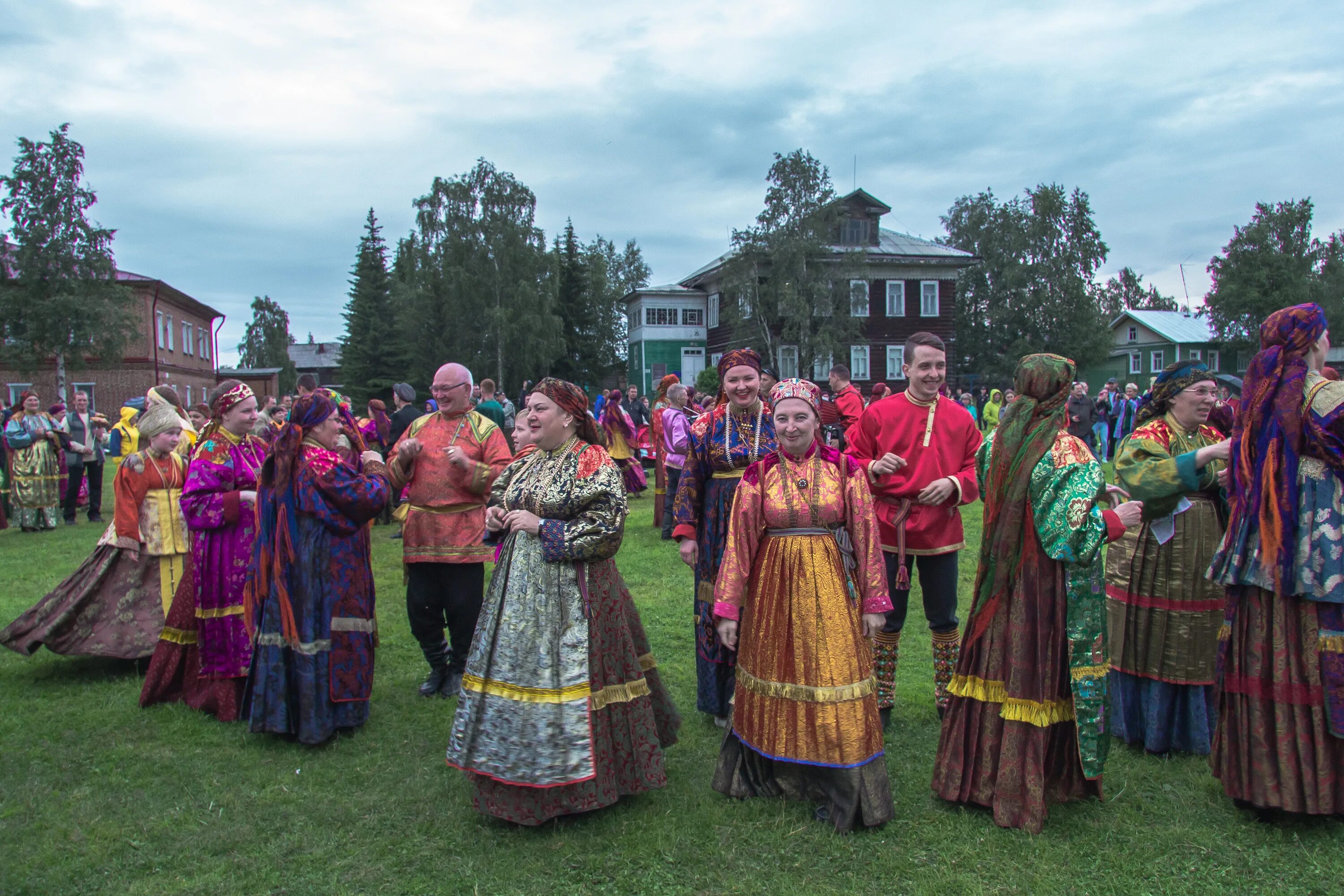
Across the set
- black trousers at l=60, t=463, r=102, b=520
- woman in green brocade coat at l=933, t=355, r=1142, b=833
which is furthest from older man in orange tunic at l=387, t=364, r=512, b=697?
black trousers at l=60, t=463, r=102, b=520

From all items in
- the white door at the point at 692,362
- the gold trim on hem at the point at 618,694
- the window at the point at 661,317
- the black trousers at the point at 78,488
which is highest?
the window at the point at 661,317

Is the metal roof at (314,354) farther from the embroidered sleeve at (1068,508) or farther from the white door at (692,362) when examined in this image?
the embroidered sleeve at (1068,508)

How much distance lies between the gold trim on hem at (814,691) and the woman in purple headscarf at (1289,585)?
1.52 m

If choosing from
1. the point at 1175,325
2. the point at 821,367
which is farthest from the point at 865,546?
the point at 1175,325

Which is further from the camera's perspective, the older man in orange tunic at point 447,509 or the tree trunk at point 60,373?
the tree trunk at point 60,373

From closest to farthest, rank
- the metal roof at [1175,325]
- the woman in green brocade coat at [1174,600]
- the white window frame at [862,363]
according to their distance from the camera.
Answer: the woman in green brocade coat at [1174,600]
the white window frame at [862,363]
the metal roof at [1175,325]

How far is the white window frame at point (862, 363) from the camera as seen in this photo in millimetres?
39312

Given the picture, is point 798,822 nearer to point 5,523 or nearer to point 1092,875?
point 1092,875

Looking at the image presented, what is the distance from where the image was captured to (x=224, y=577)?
16.8 ft

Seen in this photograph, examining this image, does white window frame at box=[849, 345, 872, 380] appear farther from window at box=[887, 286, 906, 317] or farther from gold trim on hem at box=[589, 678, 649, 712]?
gold trim on hem at box=[589, 678, 649, 712]

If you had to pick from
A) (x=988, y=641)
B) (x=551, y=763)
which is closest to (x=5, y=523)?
(x=551, y=763)

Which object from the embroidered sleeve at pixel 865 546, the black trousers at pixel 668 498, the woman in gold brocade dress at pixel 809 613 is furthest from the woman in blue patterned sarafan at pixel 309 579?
the black trousers at pixel 668 498

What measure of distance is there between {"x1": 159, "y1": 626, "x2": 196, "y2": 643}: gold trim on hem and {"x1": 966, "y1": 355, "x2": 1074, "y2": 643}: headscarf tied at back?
466 centimetres

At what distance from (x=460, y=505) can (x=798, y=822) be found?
107 inches
